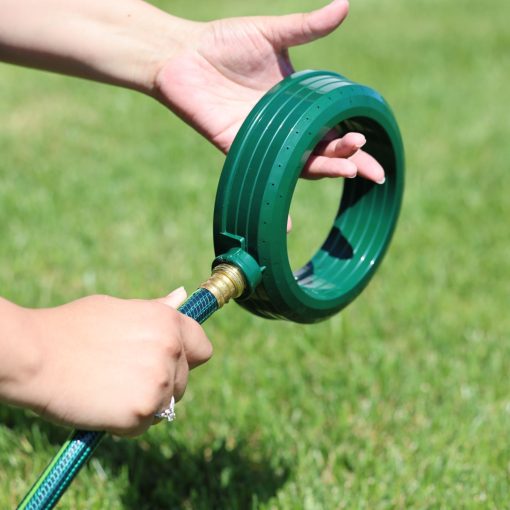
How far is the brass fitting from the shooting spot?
1.54 metres

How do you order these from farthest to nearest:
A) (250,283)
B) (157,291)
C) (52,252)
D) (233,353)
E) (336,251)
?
(52,252), (157,291), (233,353), (336,251), (250,283)

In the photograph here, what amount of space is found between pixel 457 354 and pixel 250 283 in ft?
4.50

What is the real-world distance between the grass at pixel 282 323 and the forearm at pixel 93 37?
3.22 feet

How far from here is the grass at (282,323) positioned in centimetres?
222

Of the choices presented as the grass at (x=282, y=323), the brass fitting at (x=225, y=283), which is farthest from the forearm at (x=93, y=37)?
the grass at (x=282, y=323)

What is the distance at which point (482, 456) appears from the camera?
7.39 ft

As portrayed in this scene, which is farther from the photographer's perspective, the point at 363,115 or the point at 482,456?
the point at 482,456

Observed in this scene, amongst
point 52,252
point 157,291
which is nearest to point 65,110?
point 52,252

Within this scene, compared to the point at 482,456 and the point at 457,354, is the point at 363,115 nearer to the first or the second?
the point at 482,456

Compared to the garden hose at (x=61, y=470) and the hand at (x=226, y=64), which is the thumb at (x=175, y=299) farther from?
the hand at (x=226, y=64)

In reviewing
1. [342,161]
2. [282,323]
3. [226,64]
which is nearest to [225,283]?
[342,161]

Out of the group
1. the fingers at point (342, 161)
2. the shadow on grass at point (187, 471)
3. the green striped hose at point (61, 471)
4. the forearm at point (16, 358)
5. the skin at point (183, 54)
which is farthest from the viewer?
the shadow on grass at point (187, 471)

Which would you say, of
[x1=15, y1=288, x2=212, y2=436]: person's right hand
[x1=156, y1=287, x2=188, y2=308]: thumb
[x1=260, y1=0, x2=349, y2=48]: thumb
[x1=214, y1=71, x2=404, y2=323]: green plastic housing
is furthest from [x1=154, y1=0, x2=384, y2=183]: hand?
[x1=15, y1=288, x2=212, y2=436]: person's right hand

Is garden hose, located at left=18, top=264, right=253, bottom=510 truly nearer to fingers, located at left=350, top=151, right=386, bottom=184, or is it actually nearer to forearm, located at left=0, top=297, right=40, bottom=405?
forearm, located at left=0, top=297, right=40, bottom=405
